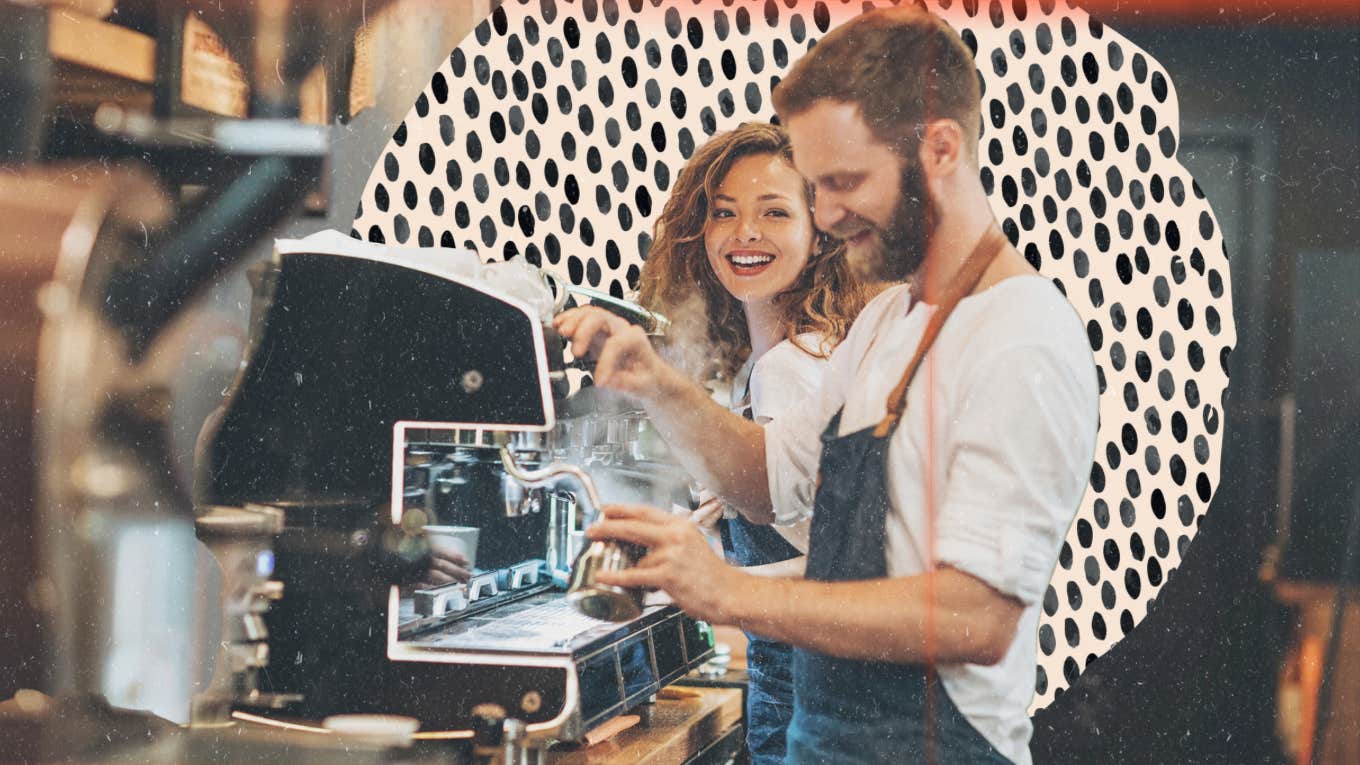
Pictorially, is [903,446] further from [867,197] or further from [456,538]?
[456,538]

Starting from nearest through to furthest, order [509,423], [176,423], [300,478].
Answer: [509,423] < [300,478] < [176,423]

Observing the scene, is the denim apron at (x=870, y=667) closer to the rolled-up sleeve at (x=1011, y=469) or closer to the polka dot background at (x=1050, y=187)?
the rolled-up sleeve at (x=1011, y=469)

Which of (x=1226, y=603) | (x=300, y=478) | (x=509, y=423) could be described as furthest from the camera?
(x=1226, y=603)

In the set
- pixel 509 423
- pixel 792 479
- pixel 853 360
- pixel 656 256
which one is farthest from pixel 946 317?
pixel 509 423

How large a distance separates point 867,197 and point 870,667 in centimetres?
70

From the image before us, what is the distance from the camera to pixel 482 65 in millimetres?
1983

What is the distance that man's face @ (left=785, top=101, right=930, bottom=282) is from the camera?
1.76 meters

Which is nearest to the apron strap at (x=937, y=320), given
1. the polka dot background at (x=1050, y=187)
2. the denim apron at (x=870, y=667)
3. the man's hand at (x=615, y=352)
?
the denim apron at (x=870, y=667)

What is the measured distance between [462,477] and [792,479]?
0.49 meters

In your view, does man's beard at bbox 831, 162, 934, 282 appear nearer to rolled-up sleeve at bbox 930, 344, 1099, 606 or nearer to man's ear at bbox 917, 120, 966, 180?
man's ear at bbox 917, 120, 966, 180

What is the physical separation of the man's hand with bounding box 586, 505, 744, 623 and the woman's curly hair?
0.26m

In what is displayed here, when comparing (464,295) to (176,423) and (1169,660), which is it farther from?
(1169,660)

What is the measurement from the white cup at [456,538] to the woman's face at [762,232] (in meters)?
0.54

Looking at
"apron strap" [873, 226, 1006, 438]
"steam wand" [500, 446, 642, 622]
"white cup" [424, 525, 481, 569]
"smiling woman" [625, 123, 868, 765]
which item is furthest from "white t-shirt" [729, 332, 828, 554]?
"white cup" [424, 525, 481, 569]
